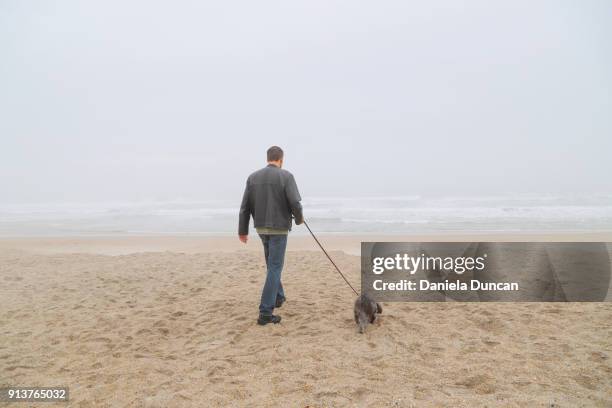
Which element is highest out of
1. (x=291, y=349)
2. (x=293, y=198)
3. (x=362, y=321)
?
(x=293, y=198)

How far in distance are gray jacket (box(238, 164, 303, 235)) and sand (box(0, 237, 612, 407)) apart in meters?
1.12

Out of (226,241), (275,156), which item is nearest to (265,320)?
(275,156)

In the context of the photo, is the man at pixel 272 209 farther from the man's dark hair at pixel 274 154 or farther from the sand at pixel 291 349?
the sand at pixel 291 349

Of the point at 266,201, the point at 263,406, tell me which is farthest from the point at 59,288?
the point at 263,406

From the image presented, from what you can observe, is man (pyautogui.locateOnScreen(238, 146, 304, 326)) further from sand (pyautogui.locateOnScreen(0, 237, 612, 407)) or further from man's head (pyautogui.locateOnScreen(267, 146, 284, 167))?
sand (pyautogui.locateOnScreen(0, 237, 612, 407))

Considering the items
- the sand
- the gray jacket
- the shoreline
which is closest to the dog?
the sand

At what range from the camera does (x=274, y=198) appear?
4188mm

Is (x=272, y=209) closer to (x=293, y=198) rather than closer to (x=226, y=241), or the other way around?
(x=293, y=198)

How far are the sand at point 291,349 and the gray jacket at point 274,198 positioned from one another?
112 centimetres

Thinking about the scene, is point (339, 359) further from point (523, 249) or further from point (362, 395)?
point (523, 249)

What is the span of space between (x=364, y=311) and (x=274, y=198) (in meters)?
1.48

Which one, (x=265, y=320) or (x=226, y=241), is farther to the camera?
(x=226, y=241)

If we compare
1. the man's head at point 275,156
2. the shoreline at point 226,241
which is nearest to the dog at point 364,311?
the man's head at point 275,156

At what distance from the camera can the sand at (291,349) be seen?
2.80 metres
